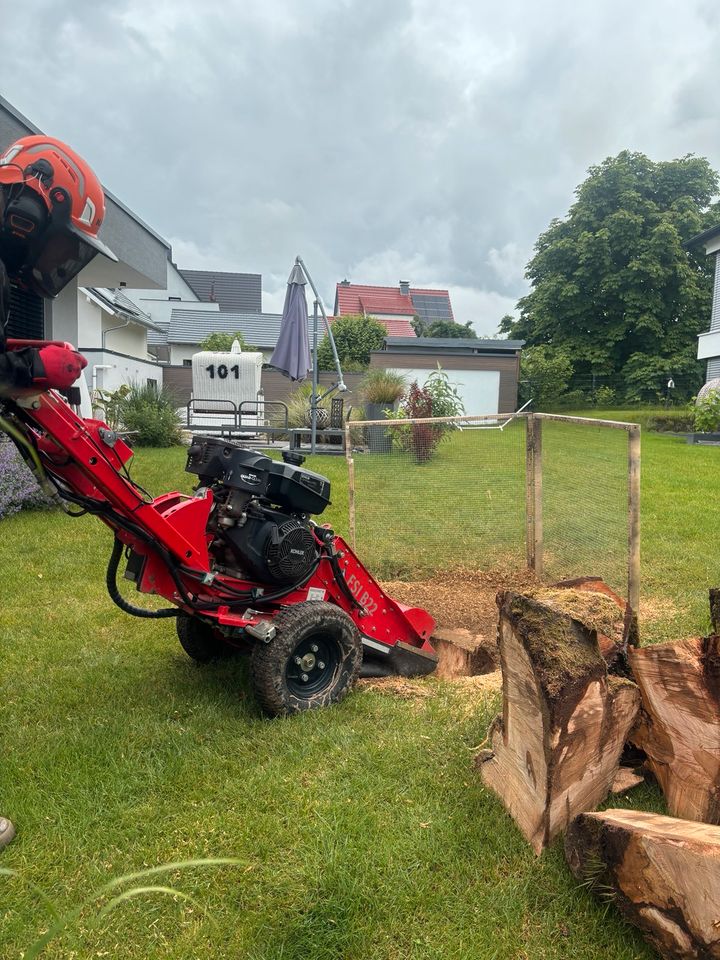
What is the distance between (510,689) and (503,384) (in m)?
25.7

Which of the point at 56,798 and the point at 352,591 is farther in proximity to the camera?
the point at 352,591

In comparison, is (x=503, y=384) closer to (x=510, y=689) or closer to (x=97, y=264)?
(x=97, y=264)

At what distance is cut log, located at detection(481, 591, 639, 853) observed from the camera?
2195 mm

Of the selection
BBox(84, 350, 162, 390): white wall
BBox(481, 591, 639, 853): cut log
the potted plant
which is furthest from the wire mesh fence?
BBox(84, 350, 162, 390): white wall

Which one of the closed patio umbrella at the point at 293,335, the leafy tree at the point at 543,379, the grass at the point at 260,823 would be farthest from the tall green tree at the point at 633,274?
the grass at the point at 260,823

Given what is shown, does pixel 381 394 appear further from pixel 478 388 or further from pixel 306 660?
pixel 478 388

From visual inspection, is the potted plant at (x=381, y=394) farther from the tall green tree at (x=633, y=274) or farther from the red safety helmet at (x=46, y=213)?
the tall green tree at (x=633, y=274)

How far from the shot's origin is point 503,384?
89.7 ft

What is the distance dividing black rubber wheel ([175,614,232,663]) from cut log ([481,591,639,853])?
209 centimetres

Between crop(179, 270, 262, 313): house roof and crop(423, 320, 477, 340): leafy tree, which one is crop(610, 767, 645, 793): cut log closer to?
crop(423, 320, 477, 340): leafy tree

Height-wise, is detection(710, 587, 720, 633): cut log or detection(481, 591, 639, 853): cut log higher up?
detection(710, 587, 720, 633): cut log

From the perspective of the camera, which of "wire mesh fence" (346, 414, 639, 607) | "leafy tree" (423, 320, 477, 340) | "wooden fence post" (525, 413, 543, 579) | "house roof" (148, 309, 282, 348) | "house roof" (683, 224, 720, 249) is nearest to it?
"wire mesh fence" (346, 414, 639, 607)

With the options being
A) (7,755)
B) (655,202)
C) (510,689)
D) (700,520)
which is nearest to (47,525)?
(7,755)

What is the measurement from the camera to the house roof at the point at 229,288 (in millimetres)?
57500
